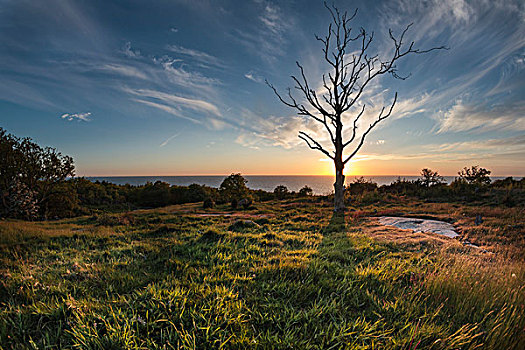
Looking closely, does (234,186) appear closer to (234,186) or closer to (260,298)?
(234,186)

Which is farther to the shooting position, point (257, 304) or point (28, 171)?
point (28, 171)

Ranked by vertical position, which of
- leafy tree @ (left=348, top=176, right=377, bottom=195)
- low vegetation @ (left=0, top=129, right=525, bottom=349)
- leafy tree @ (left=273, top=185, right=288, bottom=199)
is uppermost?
leafy tree @ (left=348, top=176, right=377, bottom=195)

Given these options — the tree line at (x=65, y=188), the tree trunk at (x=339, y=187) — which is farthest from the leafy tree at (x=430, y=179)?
the tree trunk at (x=339, y=187)

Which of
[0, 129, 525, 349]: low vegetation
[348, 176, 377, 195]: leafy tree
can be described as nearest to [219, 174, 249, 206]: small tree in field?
[348, 176, 377, 195]: leafy tree

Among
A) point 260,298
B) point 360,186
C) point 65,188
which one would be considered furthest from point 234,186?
point 260,298

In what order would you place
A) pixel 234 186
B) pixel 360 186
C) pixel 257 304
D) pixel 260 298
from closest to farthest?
pixel 257 304 < pixel 260 298 < pixel 360 186 < pixel 234 186

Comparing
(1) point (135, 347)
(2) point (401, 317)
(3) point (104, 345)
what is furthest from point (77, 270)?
(2) point (401, 317)

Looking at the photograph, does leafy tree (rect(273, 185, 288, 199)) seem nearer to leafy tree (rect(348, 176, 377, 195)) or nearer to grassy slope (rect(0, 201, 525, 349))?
leafy tree (rect(348, 176, 377, 195))

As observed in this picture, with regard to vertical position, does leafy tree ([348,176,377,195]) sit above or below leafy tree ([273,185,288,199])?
above

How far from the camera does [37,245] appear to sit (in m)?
6.19

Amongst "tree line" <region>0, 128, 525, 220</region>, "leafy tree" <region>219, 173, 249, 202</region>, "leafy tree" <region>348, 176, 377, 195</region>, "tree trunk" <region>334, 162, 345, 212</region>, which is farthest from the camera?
"leafy tree" <region>219, 173, 249, 202</region>

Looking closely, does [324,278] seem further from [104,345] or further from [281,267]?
[104,345]

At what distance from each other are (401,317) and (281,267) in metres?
1.90

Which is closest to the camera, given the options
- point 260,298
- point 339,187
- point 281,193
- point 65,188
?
point 260,298
